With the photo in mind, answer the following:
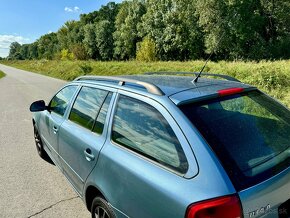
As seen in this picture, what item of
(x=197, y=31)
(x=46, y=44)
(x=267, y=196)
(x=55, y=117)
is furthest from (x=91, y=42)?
(x=267, y=196)

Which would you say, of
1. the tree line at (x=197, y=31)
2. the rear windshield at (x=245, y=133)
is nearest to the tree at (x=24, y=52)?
the tree line at (x=197, y=31)

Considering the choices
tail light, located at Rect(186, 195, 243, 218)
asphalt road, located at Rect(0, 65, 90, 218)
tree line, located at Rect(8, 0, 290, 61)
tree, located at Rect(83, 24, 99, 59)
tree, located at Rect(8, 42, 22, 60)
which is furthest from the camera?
tree, located at Rect(8, 42, 22, 60)

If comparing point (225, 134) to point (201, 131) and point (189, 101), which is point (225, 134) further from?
point (189, 101)

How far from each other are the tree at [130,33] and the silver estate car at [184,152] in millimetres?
55275

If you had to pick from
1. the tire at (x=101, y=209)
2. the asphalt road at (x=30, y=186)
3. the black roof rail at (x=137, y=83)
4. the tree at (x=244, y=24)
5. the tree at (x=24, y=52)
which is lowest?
the tree at (x=24, y=52)

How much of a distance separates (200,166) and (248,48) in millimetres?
37769

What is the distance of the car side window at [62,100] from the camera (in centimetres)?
411

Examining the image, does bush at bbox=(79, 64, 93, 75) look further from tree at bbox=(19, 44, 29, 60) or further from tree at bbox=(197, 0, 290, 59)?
tree at bbox=(19, 44, 29, 60)

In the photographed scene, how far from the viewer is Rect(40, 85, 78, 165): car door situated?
4.08 metres

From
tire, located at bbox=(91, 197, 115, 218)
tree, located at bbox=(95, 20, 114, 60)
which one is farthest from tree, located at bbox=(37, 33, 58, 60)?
tire, located at bbox=(91, 197, 115, 218)

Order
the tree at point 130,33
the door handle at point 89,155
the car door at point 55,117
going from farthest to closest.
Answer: the tree at point 130,33 → the car door at point 55,117 → the door handle at point 89,155

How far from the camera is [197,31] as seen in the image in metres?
41.3

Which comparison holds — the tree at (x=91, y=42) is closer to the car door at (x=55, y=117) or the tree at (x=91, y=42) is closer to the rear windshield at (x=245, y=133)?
the car door at (x=55, y=117)

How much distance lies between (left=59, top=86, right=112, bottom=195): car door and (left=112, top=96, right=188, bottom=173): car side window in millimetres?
251
